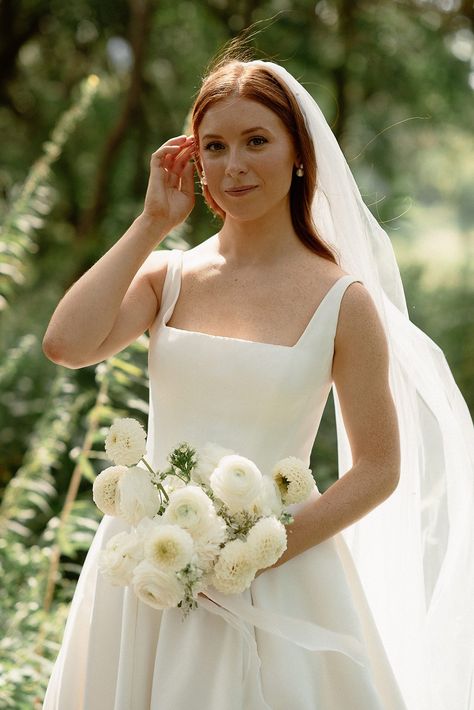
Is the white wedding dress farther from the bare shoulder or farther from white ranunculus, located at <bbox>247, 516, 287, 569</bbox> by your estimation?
white ranunculus, located at <bbox>247, 516, 287, 569</bbox>

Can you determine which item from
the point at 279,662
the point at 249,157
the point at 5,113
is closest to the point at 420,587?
the point at 279,662

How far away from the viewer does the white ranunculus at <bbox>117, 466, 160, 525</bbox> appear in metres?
2.24

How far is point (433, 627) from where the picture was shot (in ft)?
9.61

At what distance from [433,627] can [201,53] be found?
260 inches

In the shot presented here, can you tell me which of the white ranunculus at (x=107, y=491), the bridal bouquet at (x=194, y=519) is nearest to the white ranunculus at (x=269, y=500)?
the bridal bouquet at (x=194, y=519)

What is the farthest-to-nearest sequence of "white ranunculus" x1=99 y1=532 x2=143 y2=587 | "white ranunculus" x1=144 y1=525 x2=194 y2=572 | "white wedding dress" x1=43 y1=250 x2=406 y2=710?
1. "white wedding dress" x1=43 y1=250 x2=406 y2=710
2. "white ranunculus" x1=99 y1=532 x2=143 y2=587
3. "white ranunculus" x1=144 y1=525 x2=194 y2=572

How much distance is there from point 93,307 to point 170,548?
710 millimetres

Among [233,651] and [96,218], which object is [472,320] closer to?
[96,218]

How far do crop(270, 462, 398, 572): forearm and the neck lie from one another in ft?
1.96

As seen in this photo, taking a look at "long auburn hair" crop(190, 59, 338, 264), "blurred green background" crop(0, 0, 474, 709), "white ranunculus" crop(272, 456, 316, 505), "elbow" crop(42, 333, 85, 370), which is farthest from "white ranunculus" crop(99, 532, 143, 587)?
"blurred green background" crop(0, 0, 474, 709)

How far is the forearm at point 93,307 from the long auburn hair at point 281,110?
38 cm

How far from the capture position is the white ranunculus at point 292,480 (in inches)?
90.2

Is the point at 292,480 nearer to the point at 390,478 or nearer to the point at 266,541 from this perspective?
the point at 266,541

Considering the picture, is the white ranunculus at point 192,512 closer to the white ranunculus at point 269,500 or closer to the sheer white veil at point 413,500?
the white ranunculus at point 269,500
